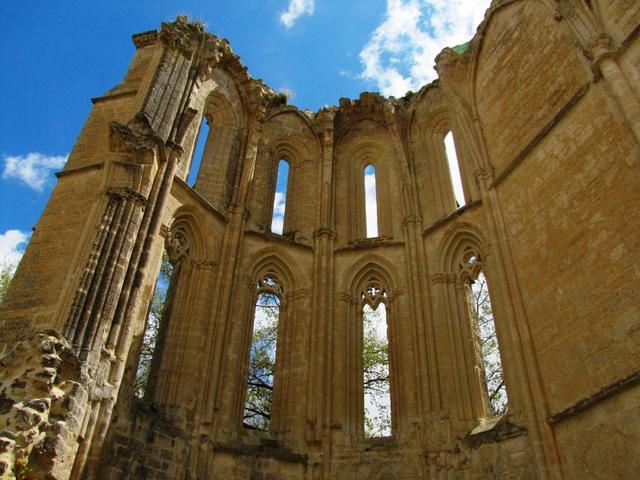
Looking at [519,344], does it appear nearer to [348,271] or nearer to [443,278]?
[443,278]

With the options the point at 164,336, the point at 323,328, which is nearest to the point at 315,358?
the point at 323,328

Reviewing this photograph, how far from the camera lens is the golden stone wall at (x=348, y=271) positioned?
7941mm

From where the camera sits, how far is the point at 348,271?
41.3 ft

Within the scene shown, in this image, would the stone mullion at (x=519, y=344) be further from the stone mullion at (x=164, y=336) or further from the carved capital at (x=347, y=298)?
the stone mullion at (x=164, y=336)

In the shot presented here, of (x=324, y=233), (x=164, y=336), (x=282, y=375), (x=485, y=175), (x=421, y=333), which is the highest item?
(x=485, y=175)

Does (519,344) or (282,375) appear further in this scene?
(282,375)

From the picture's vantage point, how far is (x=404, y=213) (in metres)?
13.0

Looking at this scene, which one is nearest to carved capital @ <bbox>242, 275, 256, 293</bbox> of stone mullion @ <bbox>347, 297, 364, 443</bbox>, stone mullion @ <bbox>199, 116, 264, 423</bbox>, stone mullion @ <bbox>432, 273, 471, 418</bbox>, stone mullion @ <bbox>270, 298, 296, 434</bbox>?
stone mullion @ <bbox>199, 116, 264, 423</bbox>

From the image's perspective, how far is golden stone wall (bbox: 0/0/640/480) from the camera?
794 centimetres

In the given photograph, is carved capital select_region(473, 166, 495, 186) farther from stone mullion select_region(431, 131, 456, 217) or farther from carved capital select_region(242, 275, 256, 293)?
carved capital select_region(242, 275, 256, 293)

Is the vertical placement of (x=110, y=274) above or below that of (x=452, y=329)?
below

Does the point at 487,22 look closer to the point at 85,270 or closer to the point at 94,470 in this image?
the point at 85,270

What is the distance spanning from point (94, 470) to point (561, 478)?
5831 mm

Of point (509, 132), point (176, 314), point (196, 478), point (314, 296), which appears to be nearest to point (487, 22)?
point (509, 132)
